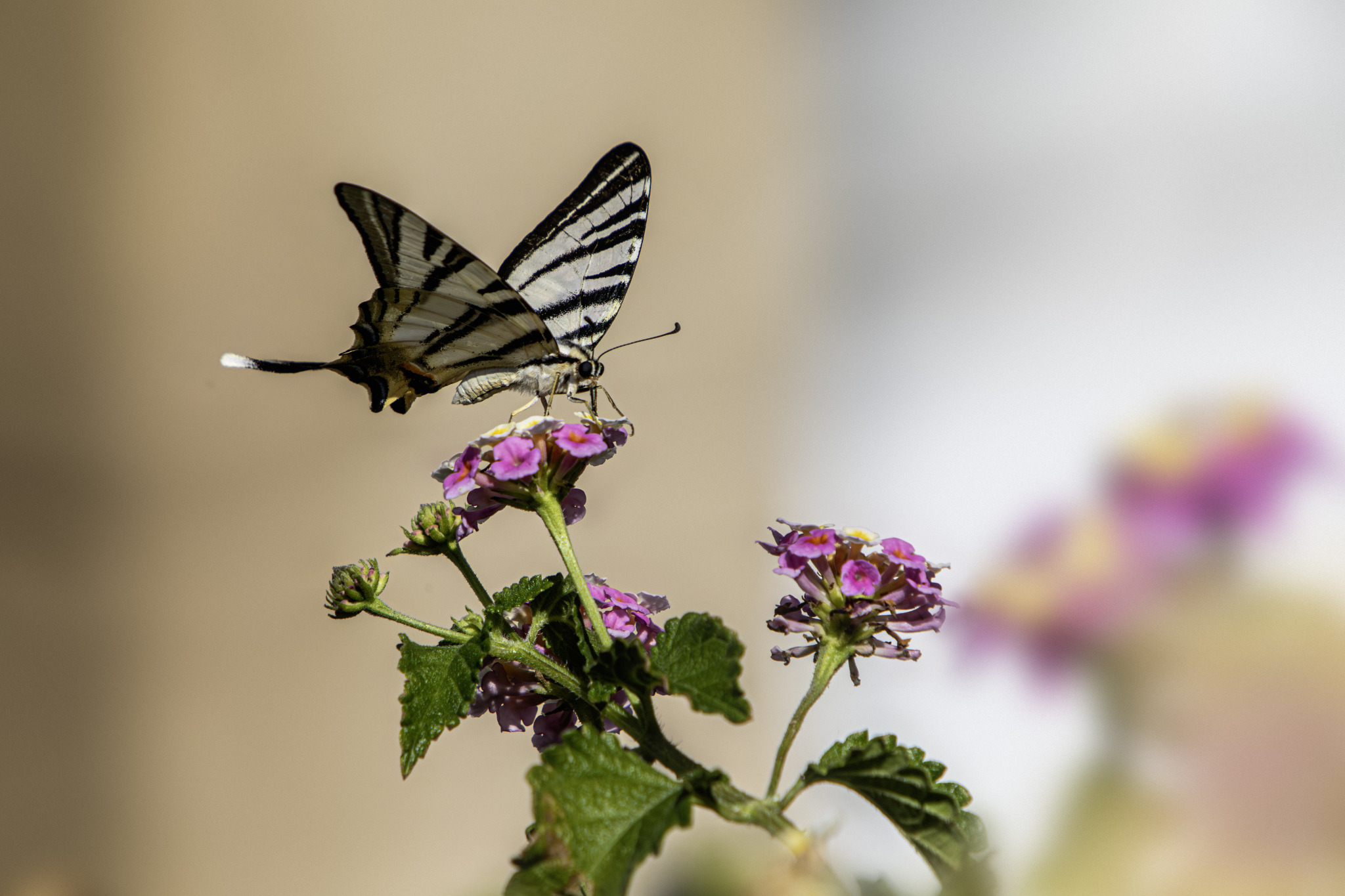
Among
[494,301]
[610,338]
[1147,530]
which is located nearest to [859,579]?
[494,301]

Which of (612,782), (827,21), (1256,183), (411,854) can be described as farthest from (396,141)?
(612,782)

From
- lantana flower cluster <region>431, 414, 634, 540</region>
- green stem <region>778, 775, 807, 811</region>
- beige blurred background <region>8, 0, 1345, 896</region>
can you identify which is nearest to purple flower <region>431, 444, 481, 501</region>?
lantana flower cluster <region>431, 414, 634, 540</region>

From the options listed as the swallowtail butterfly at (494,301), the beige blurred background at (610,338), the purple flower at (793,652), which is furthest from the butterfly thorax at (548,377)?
the beige blurred background at (610,338)

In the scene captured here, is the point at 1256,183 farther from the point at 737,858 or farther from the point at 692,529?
the point at 737,858

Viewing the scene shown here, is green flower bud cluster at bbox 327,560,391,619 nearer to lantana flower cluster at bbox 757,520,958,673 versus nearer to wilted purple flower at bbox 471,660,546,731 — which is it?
wilted purple flower at bbox 471,660,546,731

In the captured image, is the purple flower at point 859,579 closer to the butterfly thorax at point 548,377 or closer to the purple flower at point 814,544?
the purple flower at point 814,544

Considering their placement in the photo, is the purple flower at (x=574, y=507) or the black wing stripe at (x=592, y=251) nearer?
A: the purple flower at (x=574, y=507)
